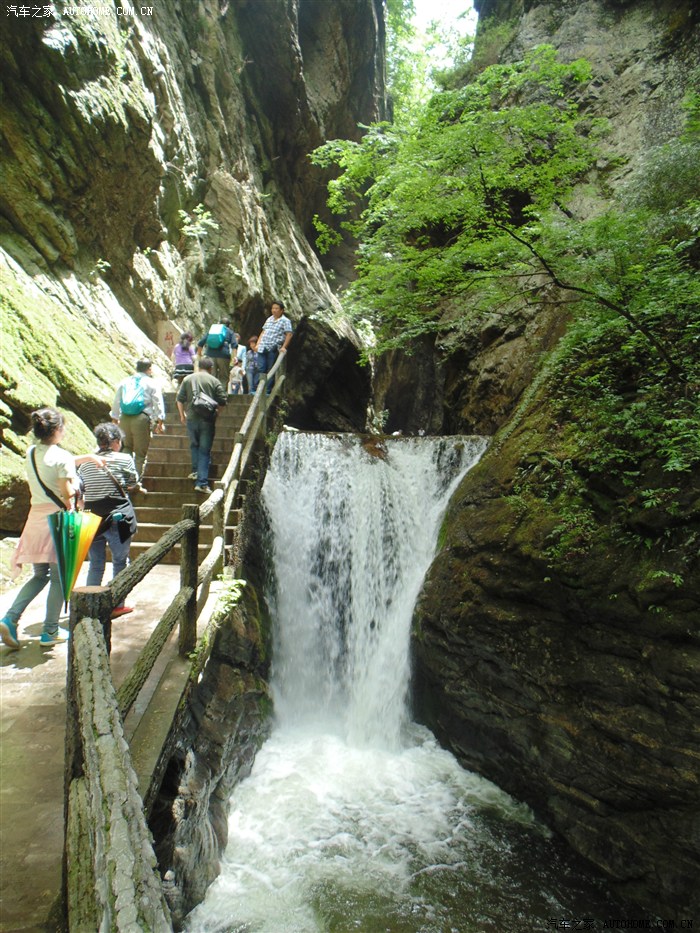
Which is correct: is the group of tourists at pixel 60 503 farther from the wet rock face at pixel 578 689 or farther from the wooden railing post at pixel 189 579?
the wet rock face at pixel 578 689

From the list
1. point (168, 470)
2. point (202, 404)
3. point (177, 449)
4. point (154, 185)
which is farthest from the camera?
point (154, 185)

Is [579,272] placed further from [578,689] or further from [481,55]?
[481,55]

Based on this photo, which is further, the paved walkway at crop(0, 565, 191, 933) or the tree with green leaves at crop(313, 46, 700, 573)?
the tree with green leaves at crop(313, 46, 700, 573)

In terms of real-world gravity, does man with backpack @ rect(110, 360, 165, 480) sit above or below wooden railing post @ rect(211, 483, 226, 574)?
above

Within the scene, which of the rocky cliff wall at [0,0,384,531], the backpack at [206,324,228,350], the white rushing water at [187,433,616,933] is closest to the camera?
the white rushing water at [187,433,616,933]

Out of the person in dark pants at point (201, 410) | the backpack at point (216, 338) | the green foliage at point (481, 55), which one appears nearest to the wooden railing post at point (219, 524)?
the person in dark pants at point (201, 410)

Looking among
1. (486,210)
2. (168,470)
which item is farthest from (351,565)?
(486,210)

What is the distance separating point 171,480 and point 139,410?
112cm

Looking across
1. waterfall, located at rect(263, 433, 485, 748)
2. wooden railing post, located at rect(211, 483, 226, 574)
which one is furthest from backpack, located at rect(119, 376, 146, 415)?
waterfall, located at rect(263, 433, 485, 748)

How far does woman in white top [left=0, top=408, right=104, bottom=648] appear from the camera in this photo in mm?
3938

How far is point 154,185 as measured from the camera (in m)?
11.0

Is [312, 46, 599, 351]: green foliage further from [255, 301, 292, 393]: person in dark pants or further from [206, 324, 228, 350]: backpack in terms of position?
[206, 324, 228, 350]: backpack

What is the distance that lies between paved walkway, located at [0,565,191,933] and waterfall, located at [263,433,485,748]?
10.5 ft

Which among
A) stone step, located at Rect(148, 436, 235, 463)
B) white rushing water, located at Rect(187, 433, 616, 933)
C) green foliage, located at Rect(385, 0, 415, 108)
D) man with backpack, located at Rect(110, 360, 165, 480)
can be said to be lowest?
white rushing water, located at Rect(187, 433, 616, 933)
